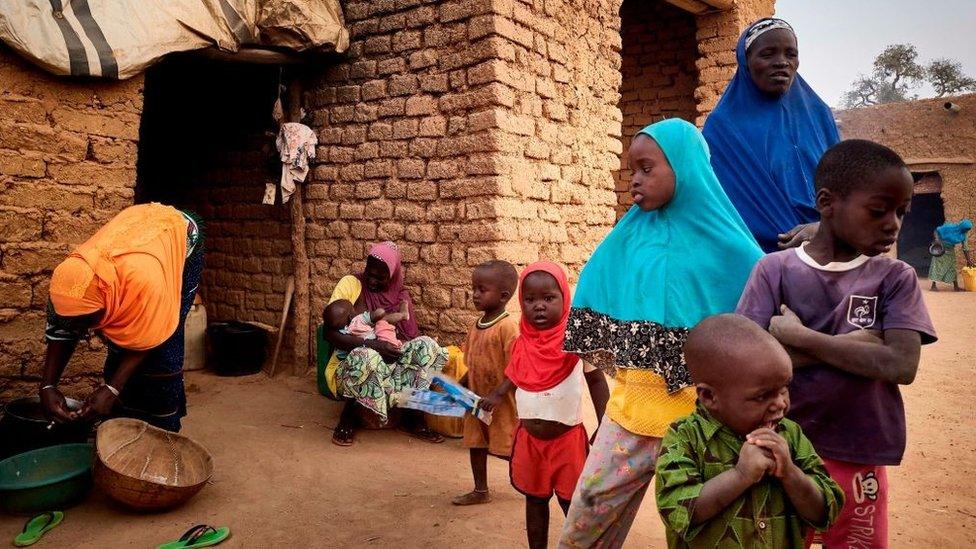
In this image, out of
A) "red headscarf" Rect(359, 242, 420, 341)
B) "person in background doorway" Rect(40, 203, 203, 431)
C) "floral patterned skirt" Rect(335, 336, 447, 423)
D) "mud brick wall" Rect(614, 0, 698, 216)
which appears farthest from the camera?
"mud brick wall" Rect(614, 0, 698, 216)

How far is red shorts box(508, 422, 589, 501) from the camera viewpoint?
7.85 ft

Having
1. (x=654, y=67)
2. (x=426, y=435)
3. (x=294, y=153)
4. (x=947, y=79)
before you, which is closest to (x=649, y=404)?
(x=426, y=435)

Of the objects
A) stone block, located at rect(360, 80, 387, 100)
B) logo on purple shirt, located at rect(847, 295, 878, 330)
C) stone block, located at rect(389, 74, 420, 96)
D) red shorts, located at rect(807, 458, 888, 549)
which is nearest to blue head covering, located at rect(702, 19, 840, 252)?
logo on purple shirt, located at rect(847, 295, 878, 330)

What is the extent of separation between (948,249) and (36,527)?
17.0 meters

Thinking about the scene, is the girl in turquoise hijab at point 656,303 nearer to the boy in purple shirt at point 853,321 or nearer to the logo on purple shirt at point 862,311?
the boy in purple shirt at point 853,321

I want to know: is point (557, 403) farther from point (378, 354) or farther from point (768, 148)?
point (378, 354)

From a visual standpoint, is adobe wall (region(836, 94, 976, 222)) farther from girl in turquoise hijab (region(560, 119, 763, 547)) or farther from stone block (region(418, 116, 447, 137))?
girl in turquoise hijab (region(560, 119, 763, 547))

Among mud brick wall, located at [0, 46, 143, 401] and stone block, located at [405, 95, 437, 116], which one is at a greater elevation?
stone block, located at [405, 95, 437, 116]

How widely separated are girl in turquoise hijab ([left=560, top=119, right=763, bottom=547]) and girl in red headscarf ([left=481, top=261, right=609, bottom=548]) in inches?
20.3

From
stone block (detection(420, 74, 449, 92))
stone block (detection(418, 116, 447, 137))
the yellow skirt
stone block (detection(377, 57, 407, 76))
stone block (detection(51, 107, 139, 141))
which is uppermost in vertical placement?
stone block (detection(377, 57, 407, 76))

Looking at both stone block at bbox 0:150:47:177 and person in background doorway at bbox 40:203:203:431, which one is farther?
stone block at bbox 0:150:47:177

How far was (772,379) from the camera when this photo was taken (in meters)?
1.24

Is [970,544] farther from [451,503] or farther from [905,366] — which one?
[451,503]

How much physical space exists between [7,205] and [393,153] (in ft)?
8.28
